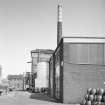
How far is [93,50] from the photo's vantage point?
31.1 meters

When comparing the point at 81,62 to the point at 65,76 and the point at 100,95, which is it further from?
the point at 100,95

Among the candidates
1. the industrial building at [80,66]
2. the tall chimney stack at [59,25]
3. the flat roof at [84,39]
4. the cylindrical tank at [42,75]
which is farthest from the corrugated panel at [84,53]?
the cylindrical tank at [42,75]

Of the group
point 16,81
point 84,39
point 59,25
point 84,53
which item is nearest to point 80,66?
point 84,53

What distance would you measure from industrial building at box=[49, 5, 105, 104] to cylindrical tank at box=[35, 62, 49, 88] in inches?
1504

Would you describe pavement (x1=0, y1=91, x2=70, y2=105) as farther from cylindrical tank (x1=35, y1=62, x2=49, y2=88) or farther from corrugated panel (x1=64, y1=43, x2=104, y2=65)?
cylindrical tank (x1=35, y1=62, x2=49, y2=88)

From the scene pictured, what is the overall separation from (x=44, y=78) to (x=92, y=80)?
41396 millimetres

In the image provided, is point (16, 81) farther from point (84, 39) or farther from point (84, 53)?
point (84, 39)

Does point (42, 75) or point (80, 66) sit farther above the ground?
point (80, 66)

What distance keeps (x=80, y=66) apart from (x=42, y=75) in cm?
4095

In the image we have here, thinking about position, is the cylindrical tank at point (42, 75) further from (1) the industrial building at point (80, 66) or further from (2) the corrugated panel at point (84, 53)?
(2) the corrugated panel at point (84, 53)

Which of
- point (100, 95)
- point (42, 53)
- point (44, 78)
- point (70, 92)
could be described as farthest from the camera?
point (42, 53)

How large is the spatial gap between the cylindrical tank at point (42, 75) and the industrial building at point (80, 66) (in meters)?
38.2

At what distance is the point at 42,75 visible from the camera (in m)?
70.8

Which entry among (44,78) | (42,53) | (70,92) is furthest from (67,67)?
(42,53)
